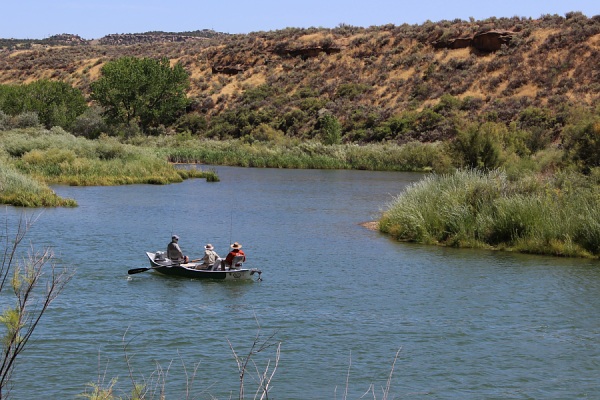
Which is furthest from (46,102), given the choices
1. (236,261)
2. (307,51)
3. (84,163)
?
(236,261)

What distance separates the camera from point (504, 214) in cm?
2809

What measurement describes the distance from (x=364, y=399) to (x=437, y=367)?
7.66 ft

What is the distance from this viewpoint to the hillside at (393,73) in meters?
82.9

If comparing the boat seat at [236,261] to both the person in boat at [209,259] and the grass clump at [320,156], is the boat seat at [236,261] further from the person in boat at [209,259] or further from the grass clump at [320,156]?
the grass clump at [320,156]

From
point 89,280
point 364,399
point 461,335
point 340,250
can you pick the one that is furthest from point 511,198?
point 364,399

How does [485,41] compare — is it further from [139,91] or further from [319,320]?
[319,320]

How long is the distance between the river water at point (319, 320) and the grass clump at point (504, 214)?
923mm

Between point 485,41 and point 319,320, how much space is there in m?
83.2

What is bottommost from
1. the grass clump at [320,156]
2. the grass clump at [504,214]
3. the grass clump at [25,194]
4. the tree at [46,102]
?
the grass clump at [25,194]

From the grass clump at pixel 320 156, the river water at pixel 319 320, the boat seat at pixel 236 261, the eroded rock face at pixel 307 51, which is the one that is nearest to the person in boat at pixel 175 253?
the river water at pixel 319 320

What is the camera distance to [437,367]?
15016 mm

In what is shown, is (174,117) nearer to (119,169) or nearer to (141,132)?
(141,132)

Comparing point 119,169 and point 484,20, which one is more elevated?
point 484,20

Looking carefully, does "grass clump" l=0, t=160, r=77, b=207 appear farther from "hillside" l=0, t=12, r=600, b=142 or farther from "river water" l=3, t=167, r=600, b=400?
"hillside" l=0, t=12, r=600, b=142
